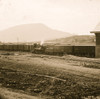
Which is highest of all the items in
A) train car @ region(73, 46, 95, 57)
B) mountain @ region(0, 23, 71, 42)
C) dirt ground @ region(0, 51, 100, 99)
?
mountain @ region(0, 23, 71, 42)

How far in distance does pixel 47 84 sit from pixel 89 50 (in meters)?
8.30

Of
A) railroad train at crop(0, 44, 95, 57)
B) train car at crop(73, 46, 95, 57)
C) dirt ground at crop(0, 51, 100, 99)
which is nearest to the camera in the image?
dirt ground at crop(0, 51, 100, 99)

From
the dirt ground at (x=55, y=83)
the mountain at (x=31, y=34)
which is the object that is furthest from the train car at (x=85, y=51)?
the mountain at (x=31, y=34)

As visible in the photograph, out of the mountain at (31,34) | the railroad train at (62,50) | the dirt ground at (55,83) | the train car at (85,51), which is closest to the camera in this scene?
the dirt ground at (55,83)

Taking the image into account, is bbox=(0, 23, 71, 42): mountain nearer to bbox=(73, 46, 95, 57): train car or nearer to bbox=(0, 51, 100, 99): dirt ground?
bbox=(73, 46, 95, 57): train car

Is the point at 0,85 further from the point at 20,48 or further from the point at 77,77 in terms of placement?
the point at 20,48

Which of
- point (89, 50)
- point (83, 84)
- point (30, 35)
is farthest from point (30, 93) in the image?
point (30, 35)

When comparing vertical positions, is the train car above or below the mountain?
below

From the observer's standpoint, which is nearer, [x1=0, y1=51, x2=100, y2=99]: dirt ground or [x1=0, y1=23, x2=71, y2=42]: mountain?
[x1=0, y1=51, x2=100, y2=99]: dirt ground

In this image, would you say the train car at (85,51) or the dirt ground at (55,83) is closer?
the dirt ground at (55,83)

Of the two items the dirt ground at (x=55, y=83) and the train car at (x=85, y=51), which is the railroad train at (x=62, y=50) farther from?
the dirt ground at (x=55, y=83)

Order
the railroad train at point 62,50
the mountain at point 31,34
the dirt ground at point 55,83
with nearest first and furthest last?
the dirt ground at point 55,83, the railroad train at point 62,50, the mountain at point 31,34

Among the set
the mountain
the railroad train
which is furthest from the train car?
the mountain

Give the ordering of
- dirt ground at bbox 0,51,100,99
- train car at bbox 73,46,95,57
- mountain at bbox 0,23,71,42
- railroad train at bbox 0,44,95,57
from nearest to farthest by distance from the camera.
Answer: dirt ground at bbox 0,51,100,99, train car at bbox 73,46,95,57, railroad train at bbox 0,44,95,57, mountain at bbox 0,23,71,42
